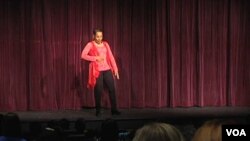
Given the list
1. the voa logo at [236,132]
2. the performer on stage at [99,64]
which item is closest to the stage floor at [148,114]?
the performer on stage at [99,64]

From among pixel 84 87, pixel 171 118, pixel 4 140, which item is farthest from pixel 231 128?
pixel 84 87

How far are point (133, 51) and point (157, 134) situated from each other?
23.5 ft

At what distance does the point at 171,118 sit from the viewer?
791 cm

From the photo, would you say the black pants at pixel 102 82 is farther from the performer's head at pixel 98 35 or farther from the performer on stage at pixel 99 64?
the performer's head at pixel 98 35

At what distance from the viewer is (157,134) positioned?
78.7 inches

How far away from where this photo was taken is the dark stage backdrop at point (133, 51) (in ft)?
29.1

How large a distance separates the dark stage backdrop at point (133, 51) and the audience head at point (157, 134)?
6.97m

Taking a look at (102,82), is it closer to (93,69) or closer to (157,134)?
(93,69)

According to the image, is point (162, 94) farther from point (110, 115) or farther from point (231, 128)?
point (231, 128)

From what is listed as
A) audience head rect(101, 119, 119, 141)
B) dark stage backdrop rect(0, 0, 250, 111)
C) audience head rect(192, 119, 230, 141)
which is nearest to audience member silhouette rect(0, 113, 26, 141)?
audience head rect(101, 119, 119, 141)

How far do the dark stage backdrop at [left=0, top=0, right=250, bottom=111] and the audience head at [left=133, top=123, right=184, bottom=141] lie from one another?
6.97 meters

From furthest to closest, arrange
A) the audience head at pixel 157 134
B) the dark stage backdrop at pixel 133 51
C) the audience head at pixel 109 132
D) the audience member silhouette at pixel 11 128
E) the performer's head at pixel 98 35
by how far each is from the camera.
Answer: the dark stage backdrop at pixel 133 51
the performer's head at pixel 98 35
the audience head at pixel 109 132
the audience member silhouette at pixel 11 128
the audience head at pixel 157 134

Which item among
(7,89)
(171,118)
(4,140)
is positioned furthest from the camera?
(7,89)

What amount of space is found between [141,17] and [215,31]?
4.65ft
